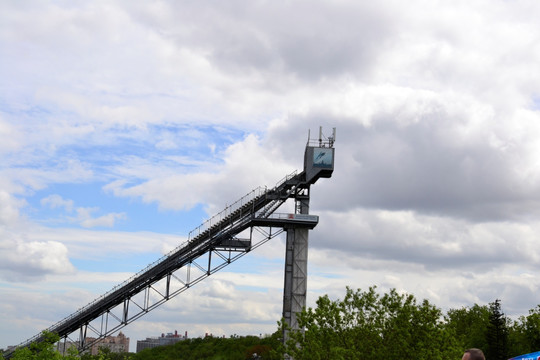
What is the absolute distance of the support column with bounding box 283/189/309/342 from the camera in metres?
68.1

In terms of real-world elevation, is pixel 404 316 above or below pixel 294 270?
below

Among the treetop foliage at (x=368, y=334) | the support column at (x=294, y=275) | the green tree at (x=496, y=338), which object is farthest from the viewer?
the green tree at (x=496, y=338)

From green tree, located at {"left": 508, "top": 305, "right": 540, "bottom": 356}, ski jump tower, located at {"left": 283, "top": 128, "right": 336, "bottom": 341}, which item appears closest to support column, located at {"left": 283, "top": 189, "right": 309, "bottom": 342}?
ski jump tower, located at {"left": 283, "top": 128, "right": 336, "bottom": 341}

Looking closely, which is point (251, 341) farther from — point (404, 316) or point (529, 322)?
point (404, 316)

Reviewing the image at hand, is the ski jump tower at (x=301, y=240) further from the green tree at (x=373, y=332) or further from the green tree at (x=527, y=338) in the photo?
the green tree at (x=527, y=338)

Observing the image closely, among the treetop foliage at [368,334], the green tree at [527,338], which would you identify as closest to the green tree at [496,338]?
the green tree at [527,338]

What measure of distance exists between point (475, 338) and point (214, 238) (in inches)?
2448

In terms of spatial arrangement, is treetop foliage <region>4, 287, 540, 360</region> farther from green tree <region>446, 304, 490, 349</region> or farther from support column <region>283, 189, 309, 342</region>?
green tree <region>446, 304, 490, 349</region>

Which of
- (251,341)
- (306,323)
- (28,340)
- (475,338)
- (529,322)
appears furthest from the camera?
→ (251,341)

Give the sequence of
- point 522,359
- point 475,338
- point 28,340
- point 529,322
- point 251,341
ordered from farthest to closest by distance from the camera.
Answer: point 251,341
point 475,338
point 529,322
point 28,340
point 522,359

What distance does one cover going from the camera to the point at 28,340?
6888cm

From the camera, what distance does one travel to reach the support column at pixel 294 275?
68.1 meters

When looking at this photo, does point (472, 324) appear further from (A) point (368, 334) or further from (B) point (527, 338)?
(A) point (368, 334)

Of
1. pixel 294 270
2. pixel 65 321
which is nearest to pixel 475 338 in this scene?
pixel 294 270
